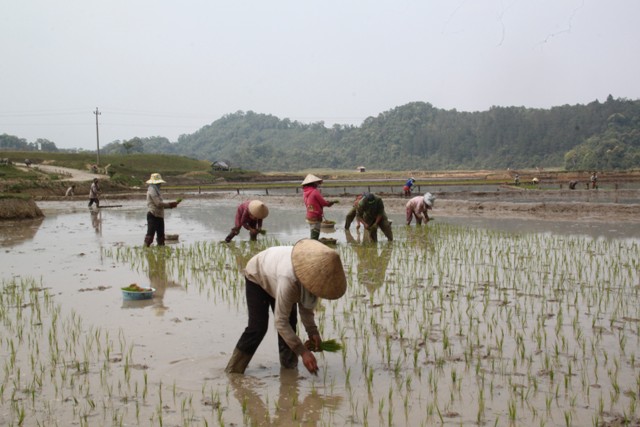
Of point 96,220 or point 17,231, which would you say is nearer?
point 17,231

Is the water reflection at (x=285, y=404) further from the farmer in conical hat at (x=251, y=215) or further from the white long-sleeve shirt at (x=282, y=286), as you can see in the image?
the farmer in conical hat at (x=251, y=215)

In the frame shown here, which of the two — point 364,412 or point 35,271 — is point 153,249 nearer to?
point 35,271

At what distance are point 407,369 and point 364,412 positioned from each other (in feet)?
3.08

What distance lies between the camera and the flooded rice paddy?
13.3 ft

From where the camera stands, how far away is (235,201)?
28.6m

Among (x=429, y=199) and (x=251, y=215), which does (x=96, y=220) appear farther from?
(x=429, y=199)

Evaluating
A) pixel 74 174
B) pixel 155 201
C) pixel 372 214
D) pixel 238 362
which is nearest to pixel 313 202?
pixel 372 214

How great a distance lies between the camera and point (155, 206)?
35.1ft

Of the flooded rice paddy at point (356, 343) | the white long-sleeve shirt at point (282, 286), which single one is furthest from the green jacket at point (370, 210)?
the white long-sleeve shirt at point (282, 286)

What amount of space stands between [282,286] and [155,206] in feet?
23.1

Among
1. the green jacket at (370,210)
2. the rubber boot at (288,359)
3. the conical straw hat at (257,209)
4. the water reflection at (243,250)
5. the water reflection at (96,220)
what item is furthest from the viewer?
the water reflection at (96,220)

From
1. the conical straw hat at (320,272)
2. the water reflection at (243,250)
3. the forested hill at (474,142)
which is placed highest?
the forested hill at (474,142)

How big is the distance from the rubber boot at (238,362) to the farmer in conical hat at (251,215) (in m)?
5.19

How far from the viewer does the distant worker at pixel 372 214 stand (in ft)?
37.8
